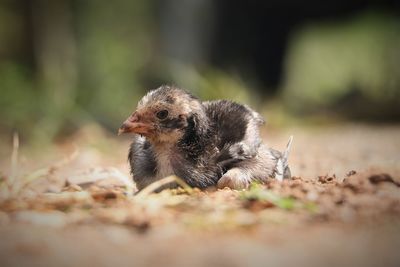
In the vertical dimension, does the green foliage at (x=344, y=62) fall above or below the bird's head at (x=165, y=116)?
above

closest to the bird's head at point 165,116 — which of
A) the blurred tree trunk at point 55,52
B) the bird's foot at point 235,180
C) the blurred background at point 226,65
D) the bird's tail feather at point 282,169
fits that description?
the bird's foot at point 235,180

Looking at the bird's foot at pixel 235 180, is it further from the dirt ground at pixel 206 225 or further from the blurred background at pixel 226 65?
the blurred background at pixel 226 65

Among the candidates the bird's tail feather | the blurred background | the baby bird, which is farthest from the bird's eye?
the blurred background

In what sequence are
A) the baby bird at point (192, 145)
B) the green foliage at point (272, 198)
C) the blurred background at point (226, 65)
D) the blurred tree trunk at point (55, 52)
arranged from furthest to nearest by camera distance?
the blurred tree trunk at point (55, 52), the blurred background at point (226, 65), the baby bird at point (192, 145), the green foliage at point (272, 198)

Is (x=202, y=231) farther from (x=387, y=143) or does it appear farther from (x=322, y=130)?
(x=322, y=130)

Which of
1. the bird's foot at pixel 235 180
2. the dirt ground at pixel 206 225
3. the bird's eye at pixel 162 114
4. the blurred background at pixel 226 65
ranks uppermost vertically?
the blurred background at pixel 226 65

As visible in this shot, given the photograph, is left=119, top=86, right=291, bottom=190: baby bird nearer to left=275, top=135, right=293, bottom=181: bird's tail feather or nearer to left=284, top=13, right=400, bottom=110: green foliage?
left=275, top=135, right=293, bottom=181: bird's tail feather

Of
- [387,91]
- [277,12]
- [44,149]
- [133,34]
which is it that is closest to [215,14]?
[277,12]
